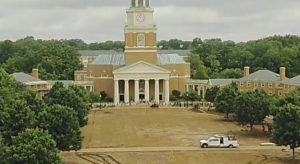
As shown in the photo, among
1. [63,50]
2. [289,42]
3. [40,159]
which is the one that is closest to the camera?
[40,159]

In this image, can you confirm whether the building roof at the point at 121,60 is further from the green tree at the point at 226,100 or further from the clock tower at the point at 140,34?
the green tree at the point at 226,100

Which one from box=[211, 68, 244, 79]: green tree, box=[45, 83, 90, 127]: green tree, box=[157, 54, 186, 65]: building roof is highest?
box=[157, 54, 186, 65]: building roof

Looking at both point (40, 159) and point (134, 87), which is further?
point (134, 87)

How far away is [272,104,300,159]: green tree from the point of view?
49.1 metres

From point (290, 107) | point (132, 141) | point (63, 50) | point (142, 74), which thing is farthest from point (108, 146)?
point (63, 50)

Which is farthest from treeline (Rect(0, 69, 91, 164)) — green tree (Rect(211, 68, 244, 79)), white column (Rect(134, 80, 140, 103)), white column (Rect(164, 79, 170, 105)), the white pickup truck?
green tree (Rect(211, 68, 244, 79))

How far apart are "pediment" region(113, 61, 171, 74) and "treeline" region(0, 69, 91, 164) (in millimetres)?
38961

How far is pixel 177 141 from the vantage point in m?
59.6

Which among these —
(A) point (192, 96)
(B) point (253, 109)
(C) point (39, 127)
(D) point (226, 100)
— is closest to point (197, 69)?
(A) point (192, 96)

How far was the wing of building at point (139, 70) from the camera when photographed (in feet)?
358

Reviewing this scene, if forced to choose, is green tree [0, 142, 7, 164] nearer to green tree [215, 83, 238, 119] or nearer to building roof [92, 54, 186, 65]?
green tree [215, 83, 238, 119]

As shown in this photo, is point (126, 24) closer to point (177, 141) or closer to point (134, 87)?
point (134, 87)

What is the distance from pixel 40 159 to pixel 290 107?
2020cm

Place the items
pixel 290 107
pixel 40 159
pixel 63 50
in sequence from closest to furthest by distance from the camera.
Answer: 1. pixel 40 159
2. pixel 290 107
3. pixel 63 50
